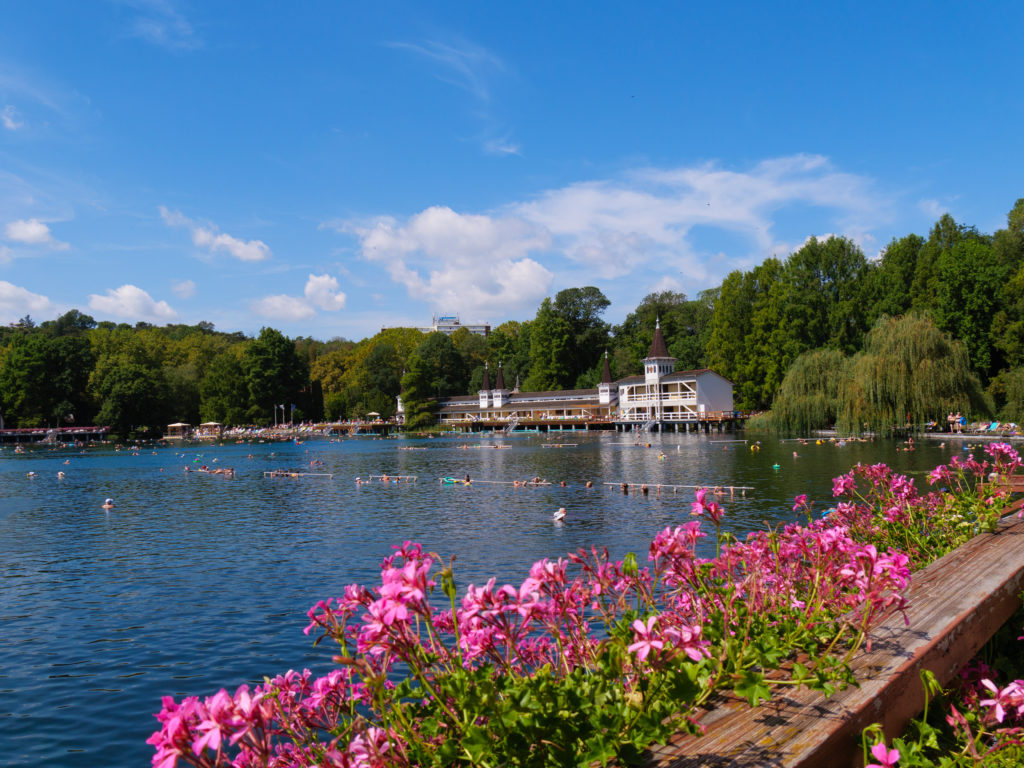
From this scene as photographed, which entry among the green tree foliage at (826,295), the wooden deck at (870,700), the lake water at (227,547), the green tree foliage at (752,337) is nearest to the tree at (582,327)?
the green tree foliage at (752,337)

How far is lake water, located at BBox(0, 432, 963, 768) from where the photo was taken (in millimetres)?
9078

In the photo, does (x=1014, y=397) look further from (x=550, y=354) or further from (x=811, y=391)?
(x=550, y=354)

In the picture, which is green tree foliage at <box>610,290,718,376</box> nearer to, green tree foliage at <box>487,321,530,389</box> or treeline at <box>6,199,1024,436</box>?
treeline at <box>6,199,1024,436</box>

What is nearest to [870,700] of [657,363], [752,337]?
[752,337]

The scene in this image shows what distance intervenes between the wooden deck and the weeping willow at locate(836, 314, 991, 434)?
142ft

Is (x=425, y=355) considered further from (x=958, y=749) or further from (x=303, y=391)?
(x=958, y=749)

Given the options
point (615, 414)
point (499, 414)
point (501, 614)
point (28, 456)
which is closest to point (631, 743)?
point (501, 614)

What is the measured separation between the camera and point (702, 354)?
9088 centimetres

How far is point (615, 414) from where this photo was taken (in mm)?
87000

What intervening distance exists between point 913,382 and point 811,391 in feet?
29.8

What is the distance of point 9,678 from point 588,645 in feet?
33.8

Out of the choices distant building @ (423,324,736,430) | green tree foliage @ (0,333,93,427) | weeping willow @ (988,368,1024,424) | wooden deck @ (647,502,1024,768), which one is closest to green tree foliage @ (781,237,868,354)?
distant building @ (423,324,736,430)

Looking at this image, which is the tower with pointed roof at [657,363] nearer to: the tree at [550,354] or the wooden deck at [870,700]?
the tree at [550,354]

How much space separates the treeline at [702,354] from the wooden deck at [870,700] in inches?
1710
